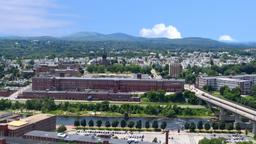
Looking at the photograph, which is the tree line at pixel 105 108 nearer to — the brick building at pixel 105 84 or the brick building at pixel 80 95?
the brick building at pixel 80 95

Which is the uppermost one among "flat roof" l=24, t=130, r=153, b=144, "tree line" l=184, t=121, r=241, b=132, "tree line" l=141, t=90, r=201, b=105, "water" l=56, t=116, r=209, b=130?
"flat roof" l=24, t=130, r=153, b=144

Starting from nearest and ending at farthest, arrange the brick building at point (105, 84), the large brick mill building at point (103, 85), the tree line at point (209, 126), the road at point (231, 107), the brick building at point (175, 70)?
1. the tree line at point (209, 126)
2. the road at point (231, 107)
3. the large brick mill building at point (103, 85)
4. the brick building at point (105, 84)
5. the brick building at point (175, 70)

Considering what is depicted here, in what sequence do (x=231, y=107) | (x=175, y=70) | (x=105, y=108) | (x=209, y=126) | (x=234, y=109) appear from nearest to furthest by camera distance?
(x=209, y=126), (x=234, y=109), (x=231, y=107), (x=105, y=108), (x=175, y=70)

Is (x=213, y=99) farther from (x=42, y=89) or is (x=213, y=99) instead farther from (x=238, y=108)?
(x=42, y=89)

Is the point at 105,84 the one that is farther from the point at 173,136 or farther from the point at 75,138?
the point at 75,138

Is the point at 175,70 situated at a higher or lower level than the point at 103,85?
higher

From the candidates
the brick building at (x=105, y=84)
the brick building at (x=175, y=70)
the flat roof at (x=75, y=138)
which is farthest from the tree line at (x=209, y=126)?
the brick building at (x=175, y=70)

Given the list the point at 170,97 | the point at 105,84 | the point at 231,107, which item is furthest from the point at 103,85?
the point at 231,107

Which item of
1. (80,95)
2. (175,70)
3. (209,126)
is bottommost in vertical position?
(209,126)

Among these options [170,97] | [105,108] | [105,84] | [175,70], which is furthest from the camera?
[175,70]

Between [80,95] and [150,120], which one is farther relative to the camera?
[80,95]

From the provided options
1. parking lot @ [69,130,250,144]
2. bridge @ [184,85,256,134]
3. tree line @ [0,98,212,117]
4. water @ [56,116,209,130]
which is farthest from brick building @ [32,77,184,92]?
parking lot @ [69,130,250,144]

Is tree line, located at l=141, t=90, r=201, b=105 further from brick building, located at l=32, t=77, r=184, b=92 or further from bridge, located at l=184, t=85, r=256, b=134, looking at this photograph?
brick building, located at l=32, t=77, r=184, b=92
